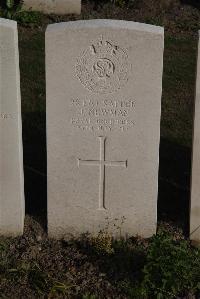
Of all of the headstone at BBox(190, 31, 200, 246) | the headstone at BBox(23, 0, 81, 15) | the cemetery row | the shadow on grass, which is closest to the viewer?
the cemetery row

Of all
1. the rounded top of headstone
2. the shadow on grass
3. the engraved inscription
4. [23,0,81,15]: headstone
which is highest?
[23,0,81,15]: headstone

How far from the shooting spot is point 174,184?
6.66 m

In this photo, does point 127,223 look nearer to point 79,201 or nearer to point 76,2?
point 79,201

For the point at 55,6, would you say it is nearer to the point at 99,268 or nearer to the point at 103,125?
the point at 103,125

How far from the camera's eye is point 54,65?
16.9 ft

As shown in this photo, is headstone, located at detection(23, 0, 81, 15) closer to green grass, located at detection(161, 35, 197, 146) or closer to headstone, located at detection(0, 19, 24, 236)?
green grass, located at detection(161, 35, 197, 146)

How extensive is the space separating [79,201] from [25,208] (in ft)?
2.36

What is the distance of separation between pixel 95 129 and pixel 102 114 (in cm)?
15

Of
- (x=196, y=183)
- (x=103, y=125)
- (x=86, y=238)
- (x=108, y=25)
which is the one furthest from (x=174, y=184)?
(x=108, y=25)

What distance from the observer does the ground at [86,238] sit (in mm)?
5117

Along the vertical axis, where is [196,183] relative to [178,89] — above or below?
below

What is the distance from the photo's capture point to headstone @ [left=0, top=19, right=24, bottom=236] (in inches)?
199

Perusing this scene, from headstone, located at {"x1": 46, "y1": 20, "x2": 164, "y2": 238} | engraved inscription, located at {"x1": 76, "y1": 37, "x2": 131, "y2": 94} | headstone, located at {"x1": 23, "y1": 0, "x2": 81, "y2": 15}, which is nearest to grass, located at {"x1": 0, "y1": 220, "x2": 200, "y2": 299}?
headstone, located at {"x1": 46, "y1": 20, "x2": 164, "y2": 238}

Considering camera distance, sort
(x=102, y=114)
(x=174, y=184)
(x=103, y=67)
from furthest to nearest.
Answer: (x=174, y=184)
(x=102, y=114)
(x=103, y=67)
